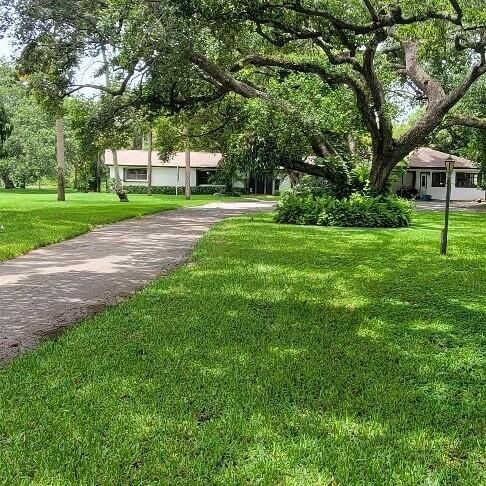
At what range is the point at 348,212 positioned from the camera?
1777 centimetres

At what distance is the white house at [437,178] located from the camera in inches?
1646

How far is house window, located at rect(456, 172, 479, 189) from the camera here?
42875mm

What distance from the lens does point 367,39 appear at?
569 inches

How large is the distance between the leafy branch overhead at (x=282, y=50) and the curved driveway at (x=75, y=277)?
12.3 feet

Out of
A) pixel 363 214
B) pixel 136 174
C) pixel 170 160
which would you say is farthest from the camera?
pixel 136 174

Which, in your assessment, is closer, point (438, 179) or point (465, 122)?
point (465, 122)

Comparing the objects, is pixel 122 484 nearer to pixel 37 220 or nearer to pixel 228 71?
pixel 37 220

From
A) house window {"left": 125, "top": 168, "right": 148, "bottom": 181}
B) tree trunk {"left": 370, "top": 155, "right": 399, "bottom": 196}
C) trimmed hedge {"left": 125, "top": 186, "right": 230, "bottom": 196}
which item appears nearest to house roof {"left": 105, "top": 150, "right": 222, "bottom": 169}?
house window {"left": 125, "top": 168, "right": 148, "bottom": 181}

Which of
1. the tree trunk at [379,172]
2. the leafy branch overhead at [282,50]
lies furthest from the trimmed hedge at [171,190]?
the tree trunk at [379,172]

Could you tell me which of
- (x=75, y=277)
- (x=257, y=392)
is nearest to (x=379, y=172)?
(x=75, y=277)

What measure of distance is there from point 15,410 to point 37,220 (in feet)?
46.1

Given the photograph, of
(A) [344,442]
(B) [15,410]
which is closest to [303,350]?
(A) [344,442]

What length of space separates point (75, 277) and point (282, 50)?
42.1 feet

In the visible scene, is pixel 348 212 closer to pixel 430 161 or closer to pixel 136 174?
pixel 430 161
